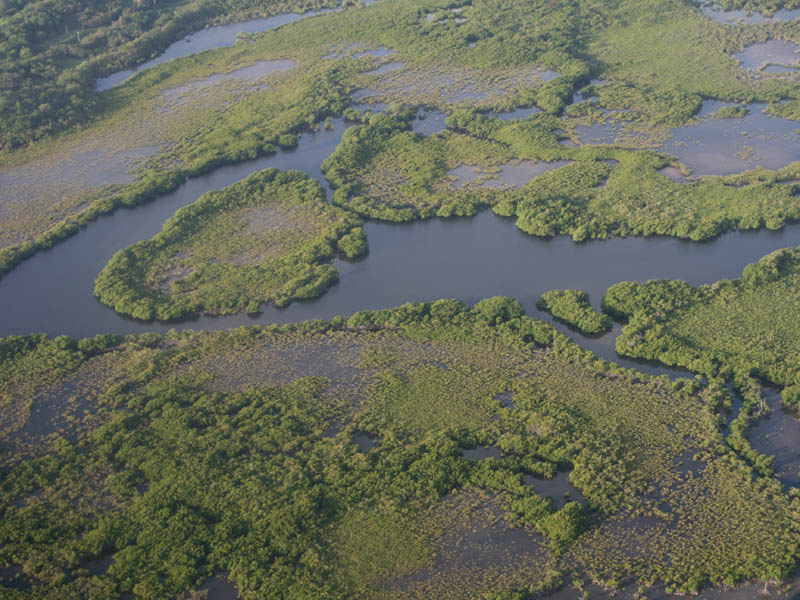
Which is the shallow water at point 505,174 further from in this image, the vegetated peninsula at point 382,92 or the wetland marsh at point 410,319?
the vegetated peninsula at point 382,92

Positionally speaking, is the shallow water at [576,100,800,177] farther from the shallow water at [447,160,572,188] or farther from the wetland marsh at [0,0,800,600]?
the shallow water at [447,160,572,188]

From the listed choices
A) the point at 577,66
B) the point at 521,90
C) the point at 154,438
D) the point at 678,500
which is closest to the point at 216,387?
the point at 154,438

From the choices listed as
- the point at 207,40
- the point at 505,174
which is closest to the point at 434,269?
the point at 505,174

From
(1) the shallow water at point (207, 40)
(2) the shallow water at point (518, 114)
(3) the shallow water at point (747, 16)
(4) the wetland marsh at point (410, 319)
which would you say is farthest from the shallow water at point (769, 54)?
(1) the shallow water at point (207, 40)

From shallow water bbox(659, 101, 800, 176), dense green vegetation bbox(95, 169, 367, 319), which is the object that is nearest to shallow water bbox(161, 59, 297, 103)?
dense green vegetation bbox(95, 169, 367, 319)

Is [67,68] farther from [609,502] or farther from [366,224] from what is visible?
[609,502]
